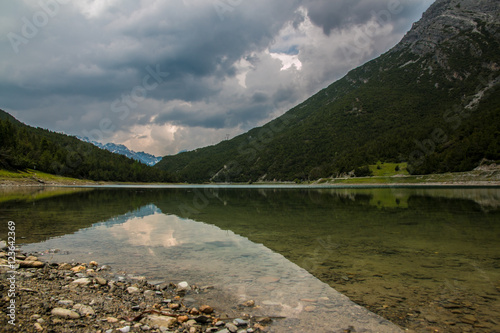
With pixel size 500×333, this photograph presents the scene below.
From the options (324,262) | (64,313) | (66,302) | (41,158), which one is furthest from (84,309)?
(41,158)

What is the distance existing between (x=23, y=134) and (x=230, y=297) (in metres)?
206

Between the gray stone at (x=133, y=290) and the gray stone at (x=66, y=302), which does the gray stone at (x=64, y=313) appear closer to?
the gray stone at (x=66, y=302)

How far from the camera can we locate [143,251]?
43.1 feet

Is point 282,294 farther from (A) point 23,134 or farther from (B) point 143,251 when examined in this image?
(A) point 23,134

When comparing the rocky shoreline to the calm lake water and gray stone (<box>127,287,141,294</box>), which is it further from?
the calm lake water

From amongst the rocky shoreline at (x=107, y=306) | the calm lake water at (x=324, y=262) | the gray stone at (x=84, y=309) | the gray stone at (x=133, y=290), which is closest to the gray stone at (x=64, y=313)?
the rocky shoreline at (x=107, y=306)

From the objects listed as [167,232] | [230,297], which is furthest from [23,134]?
[230,297]

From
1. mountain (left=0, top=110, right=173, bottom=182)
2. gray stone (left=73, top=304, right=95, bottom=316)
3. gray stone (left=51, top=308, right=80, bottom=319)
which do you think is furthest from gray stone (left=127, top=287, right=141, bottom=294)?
mountain (left=0, top=110, right=173, bottom=182)

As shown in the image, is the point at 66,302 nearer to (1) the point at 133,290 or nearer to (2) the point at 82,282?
(1) the point at 133,290

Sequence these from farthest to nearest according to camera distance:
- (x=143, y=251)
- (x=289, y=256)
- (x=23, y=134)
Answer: (x=23, y=134) < (x=143, y=251) < (x=289, y=256)

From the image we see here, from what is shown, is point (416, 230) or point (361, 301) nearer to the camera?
point (361, 301)

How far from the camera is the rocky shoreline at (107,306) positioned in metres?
5.46

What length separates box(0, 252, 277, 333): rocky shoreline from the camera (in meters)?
5.46

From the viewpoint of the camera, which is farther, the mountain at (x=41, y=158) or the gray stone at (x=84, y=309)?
the mountain at (x=41, y=158)
